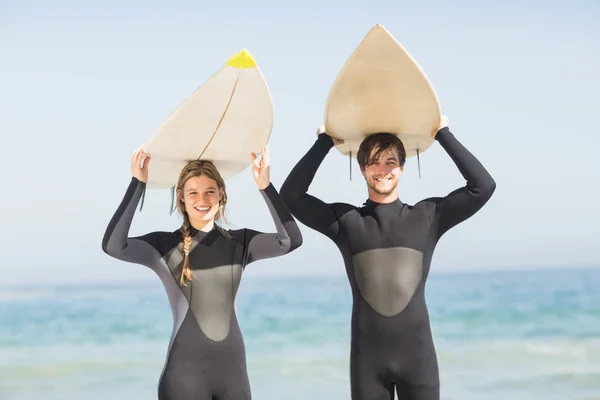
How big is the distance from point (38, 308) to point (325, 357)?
27.9 ft

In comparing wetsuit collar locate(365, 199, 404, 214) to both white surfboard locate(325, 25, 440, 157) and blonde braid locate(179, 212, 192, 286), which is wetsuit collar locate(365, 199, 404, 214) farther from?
blonde braid locate(179, 212, 192, 286)

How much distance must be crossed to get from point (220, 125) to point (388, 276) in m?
1.15

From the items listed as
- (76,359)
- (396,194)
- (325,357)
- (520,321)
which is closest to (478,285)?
(520,321)

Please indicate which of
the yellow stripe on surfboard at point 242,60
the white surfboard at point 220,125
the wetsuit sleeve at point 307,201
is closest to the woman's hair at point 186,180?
the white surfboard at point 220,125

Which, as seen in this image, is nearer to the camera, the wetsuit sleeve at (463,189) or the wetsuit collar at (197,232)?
the wetsuit sleeve at (463,189)

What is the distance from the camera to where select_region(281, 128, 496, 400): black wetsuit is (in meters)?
4.29

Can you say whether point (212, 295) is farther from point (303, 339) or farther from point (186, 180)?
point (303, 339)

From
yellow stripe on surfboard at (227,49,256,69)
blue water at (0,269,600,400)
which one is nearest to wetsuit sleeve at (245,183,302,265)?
yellow stripe on surfboard at (227,49,256,69)

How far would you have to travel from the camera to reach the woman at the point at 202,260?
429cm

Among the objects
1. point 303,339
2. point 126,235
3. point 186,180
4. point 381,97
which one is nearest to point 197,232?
point 186,180

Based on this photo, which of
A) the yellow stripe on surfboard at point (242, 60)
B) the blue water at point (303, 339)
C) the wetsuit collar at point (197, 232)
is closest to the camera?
the yellow stripe on surfboard at point (242, 60)

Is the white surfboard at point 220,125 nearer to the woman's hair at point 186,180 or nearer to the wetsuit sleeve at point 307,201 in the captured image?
the woman's hair at point 186,180

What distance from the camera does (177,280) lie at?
444 cm

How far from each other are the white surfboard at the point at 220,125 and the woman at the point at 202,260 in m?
0.09
